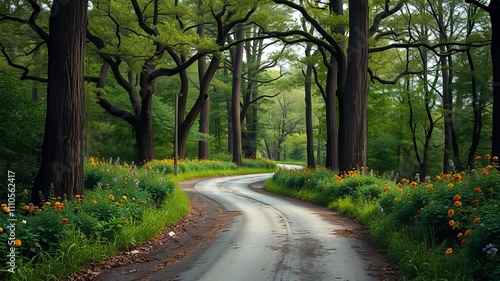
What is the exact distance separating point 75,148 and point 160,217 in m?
2.58

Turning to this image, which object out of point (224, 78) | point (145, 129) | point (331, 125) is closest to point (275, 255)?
point (331, 125)

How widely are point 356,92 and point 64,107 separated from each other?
10831 mm

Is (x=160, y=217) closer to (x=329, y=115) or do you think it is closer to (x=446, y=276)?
(x=446, y=276)

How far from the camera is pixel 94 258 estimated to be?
6.93 metres

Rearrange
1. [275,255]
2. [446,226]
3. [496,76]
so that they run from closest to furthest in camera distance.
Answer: [446,226], [275,255], [496,76]

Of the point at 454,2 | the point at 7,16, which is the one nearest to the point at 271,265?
the point at 7,16

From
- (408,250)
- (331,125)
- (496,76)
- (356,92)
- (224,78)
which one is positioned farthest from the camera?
(224,78)

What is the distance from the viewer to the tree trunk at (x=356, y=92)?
16094mm

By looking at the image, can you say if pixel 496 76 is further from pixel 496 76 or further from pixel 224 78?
pixel 224 78

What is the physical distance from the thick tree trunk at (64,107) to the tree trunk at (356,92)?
10.3m

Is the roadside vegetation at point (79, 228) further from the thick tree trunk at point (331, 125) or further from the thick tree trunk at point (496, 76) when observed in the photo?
the thick tree trunk at point (331, 125)

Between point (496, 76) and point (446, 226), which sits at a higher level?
point (496, 76)

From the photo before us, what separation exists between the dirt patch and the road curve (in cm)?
23

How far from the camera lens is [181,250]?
8.51 metres
